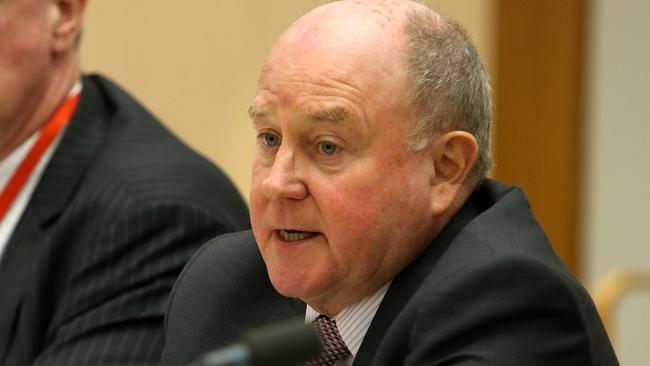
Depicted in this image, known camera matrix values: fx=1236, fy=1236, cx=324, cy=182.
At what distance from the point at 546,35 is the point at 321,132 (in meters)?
3.15

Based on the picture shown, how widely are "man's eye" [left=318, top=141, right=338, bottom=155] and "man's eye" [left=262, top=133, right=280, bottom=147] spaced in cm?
9

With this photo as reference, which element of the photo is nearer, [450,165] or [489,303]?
[489,303]

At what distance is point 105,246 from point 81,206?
0.45 ft

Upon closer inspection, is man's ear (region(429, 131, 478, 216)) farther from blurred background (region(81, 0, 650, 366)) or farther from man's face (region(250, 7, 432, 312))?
blurred background (region(81, 0, 650, 366))

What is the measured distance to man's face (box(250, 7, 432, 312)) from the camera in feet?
6.15

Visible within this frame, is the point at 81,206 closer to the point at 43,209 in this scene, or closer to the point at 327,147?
the point at 43,209

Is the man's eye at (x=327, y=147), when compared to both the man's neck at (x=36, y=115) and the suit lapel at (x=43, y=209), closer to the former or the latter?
the suit lapel at (x=43, y=209)

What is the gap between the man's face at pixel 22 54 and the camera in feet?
9.81

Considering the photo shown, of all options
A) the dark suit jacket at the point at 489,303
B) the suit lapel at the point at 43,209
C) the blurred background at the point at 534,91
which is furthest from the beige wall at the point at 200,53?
the dark suit jacket at the point at 489,303

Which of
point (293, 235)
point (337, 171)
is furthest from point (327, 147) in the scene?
point (293, 235)

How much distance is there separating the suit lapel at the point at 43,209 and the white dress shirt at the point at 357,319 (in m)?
1.08

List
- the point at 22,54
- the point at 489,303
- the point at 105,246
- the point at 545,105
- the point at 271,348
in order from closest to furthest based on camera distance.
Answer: the point at 271,348, the point at 489,303, the point at 105,246, the point at 22,54, the point at 545,105

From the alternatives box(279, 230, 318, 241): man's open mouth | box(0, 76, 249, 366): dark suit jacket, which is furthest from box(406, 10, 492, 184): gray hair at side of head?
box(0, 76, 249, 366): dark suit jacket

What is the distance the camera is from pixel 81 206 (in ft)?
9.39
